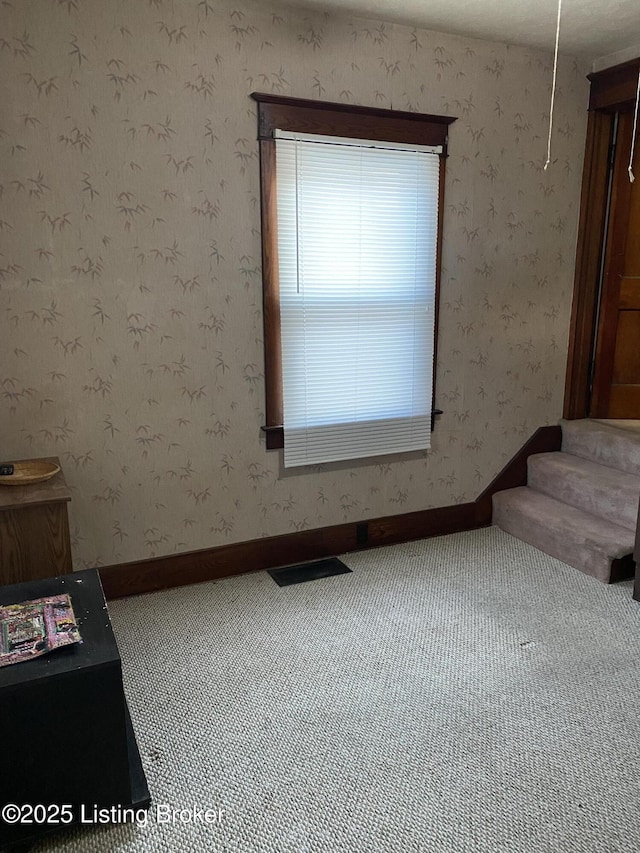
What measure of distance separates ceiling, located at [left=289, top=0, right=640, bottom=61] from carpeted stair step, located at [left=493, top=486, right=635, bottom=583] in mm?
2438

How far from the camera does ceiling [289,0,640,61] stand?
9.20ft

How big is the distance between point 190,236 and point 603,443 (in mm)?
2558

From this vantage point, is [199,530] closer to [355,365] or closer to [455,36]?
[355,365]

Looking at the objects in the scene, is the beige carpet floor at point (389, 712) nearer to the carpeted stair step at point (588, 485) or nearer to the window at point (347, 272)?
the carpeted stair step at point (588, 485)

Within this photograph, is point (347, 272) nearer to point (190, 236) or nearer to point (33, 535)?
point (190, 236)

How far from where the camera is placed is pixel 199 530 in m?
3.07

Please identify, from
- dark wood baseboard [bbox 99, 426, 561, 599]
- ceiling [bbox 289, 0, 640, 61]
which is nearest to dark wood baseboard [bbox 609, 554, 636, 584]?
dark wood baseboard [bbox 99, 426, 561, 599]

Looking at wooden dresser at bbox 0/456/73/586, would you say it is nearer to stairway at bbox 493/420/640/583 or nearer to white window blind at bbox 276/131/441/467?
white window blind at bbox 276/131/441/467

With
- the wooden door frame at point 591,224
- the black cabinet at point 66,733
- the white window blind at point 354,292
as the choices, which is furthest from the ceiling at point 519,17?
the black cabinet at point 66,733

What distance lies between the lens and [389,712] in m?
2.12

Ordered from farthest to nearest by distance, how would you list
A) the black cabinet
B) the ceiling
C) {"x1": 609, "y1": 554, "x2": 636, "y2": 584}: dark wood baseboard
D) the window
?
{"x1": 609, "y1": 554, "x2": 636, "y2": 584}: dark wood baseboard
the window
the ceiling
the black cabinet

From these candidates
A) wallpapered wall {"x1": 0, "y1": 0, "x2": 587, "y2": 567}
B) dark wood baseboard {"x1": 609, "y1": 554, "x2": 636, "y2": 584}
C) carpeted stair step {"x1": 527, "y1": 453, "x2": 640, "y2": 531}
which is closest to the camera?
wallpapered wall {"x1": 0, "y1": 0, "x2": 587, "y2": 567}

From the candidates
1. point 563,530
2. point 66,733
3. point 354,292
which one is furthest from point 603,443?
point 66,733

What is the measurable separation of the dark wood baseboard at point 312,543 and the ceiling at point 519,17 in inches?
83.2
